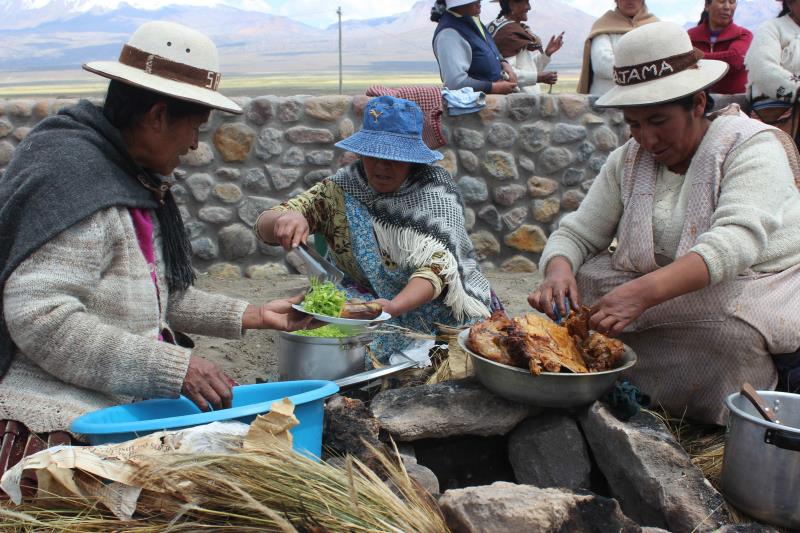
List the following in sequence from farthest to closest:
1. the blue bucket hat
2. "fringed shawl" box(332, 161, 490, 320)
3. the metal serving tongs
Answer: "fringed shawl" box(332, 161, 490, 320)
the blue bucket hat
the metal serving tongs

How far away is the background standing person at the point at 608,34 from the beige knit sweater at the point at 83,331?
191 inches

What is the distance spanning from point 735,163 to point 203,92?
6.32 ft

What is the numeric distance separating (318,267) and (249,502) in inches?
67.8

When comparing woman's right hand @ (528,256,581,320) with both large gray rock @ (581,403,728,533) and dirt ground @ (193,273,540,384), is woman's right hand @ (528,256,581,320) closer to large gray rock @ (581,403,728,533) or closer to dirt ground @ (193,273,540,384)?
large gray rock @ (581,403,728,533)

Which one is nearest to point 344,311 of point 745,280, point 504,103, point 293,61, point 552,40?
point 745,280

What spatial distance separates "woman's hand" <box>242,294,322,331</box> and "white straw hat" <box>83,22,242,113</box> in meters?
0.77

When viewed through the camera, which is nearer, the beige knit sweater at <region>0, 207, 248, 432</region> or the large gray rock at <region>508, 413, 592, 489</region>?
the beige knit sweater at <region>0, 207, 248, 432</region>

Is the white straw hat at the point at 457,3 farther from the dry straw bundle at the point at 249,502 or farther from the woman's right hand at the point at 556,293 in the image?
the dry straw bundle at the point at 249,502

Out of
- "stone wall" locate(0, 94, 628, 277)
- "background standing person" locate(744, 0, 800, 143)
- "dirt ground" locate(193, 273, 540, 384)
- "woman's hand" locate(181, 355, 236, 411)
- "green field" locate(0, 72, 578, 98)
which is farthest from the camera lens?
"green field" locate(0, 72, 578, 98)

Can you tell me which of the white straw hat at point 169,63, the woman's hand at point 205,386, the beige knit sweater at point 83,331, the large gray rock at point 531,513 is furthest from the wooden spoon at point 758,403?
the white straw hat at point 169,63

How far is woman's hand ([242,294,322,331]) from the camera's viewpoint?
2.88 meters

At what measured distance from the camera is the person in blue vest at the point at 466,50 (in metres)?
5.79

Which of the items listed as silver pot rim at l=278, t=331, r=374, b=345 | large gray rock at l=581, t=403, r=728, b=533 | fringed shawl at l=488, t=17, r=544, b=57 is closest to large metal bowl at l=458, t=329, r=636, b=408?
large gray rock at l=581, t=403, r=728, b=533

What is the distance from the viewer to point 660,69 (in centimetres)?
293
